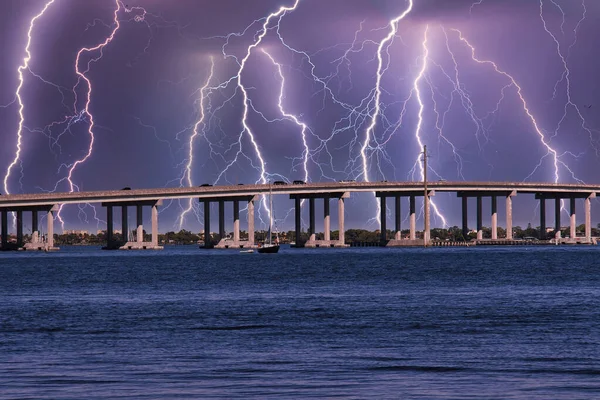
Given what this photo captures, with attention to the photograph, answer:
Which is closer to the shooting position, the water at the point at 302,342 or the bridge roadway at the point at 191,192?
the water at the point at 302,342

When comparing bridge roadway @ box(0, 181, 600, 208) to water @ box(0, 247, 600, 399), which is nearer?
water @ box(0, 247, 600, 399)

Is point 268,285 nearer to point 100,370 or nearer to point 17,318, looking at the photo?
point 17,318

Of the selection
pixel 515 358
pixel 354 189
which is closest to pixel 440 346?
pixel 515 358

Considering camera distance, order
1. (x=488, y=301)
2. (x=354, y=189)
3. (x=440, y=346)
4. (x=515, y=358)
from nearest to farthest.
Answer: (x=515, y=358) → (x=440, y=346) → (x=488, y=301) → (x=354, y=189)

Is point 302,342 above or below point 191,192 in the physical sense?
below

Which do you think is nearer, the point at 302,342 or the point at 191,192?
the point at 302,342

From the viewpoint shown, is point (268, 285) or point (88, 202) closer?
point (268, 285)

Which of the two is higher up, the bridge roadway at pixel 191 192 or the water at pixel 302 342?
the bridge roadway at pixel 191 192

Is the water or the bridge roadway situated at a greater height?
the bridge roadway
